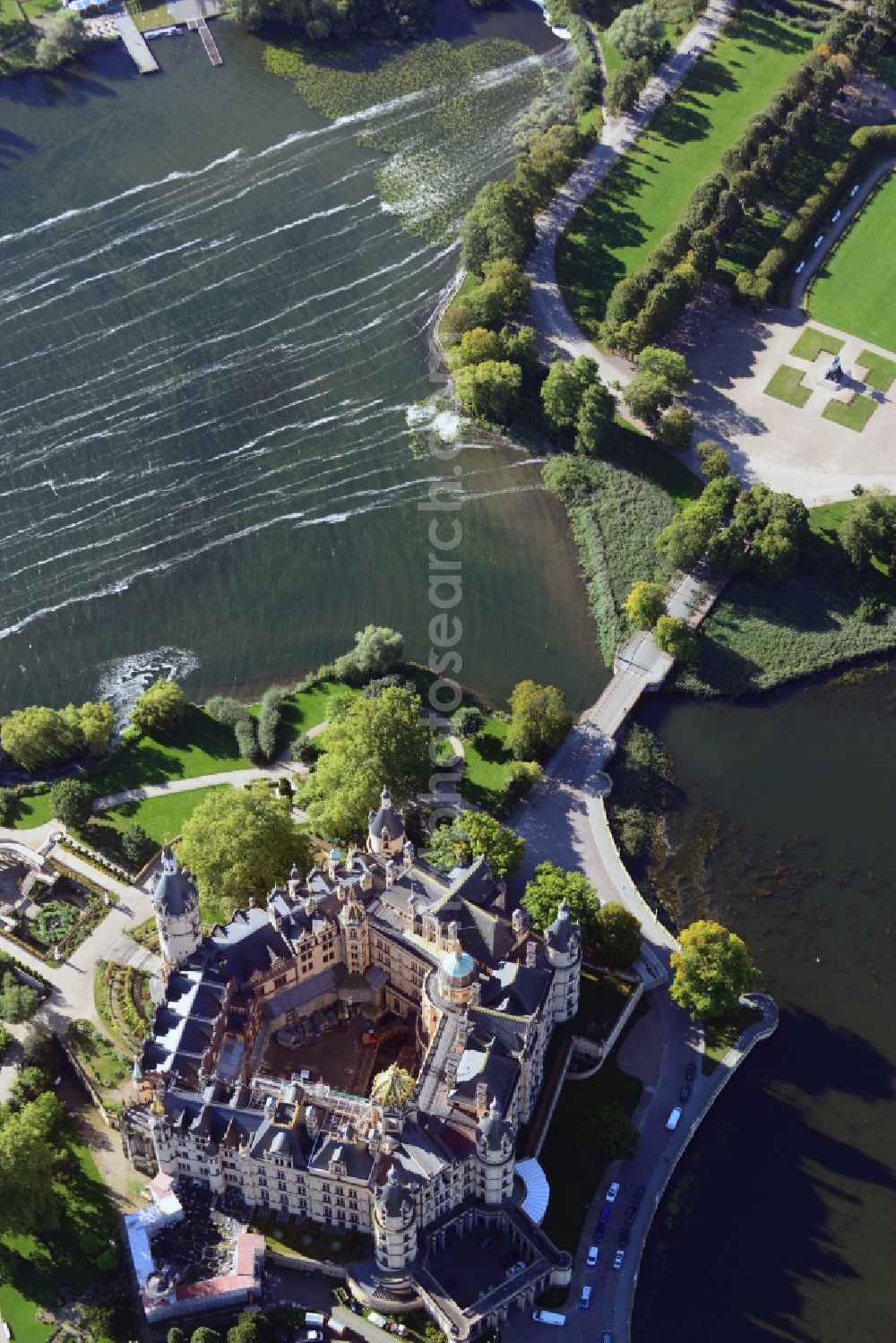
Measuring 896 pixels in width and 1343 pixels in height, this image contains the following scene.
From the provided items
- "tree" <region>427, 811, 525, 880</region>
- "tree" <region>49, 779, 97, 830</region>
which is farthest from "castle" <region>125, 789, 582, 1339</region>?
"tree" <region>49, 779, 97, 830</region>

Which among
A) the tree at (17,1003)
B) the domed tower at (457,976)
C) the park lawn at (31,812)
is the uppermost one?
the park lawn at (31,812)

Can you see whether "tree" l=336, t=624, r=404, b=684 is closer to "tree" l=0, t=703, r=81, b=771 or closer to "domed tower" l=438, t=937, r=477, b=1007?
"tree" l=0, t=703, r=81, b=771

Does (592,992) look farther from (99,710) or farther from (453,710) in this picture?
(99,710)

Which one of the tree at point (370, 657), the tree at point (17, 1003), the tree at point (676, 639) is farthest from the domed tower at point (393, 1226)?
the tree at point (676, 639)

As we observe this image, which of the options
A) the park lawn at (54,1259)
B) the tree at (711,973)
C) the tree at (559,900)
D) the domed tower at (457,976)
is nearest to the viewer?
the park lawn at (54,1259)

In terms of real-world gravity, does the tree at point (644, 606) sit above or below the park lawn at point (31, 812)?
below

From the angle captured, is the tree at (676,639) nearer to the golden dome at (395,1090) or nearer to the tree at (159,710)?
the tree at (159,710)

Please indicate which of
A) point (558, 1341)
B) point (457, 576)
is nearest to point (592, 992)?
point (558, 1341)
